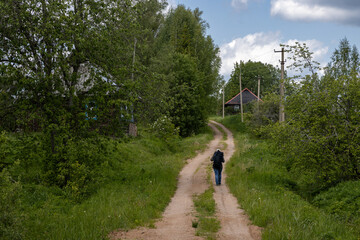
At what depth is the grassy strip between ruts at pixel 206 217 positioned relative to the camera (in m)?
8.34

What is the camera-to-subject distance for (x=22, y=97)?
12.5m

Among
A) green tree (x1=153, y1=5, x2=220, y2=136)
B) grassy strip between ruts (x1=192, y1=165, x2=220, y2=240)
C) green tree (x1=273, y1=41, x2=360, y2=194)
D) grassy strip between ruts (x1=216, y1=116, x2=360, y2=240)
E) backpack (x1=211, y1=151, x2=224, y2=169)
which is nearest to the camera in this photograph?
grassy strip between ruts (x1=216, y1=116, x2=360, y2=240)

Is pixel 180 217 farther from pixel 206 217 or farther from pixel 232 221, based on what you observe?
pixel 232 221

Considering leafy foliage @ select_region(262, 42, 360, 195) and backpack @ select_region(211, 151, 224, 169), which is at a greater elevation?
leafy foliage @ select_region(262, 42, 360, 195)

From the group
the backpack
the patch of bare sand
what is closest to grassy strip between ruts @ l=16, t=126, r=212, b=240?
the patch of bare sand

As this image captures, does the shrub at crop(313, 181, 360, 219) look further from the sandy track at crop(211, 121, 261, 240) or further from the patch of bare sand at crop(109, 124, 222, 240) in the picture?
the patch of bare sand at crop(109, 124, 222, 240)

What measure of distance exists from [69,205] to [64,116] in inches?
133

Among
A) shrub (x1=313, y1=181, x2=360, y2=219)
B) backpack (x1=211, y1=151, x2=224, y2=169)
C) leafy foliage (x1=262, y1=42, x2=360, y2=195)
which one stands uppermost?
leafy foliage (x1=262, y1=42, x2=360, y2=195)

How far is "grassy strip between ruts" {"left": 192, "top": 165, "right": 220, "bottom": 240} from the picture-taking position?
328 inches

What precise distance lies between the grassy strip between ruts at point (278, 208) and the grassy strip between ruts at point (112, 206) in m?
3.04

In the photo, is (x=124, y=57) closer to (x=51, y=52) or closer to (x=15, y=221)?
(x=51, y=52)

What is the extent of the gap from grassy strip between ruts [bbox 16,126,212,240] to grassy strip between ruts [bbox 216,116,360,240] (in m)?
3.04

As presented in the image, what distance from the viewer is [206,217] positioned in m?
9.77

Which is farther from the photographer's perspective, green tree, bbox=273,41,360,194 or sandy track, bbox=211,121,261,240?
green tree, bbox=273,41,360,194
